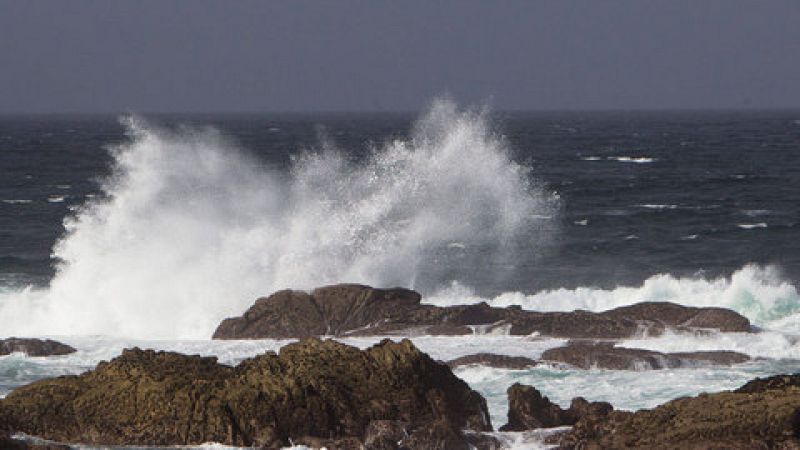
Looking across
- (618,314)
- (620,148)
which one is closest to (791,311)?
(618,314)

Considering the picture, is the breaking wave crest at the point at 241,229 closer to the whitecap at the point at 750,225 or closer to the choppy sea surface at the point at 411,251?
the choppy sea surface at the point at 411,251

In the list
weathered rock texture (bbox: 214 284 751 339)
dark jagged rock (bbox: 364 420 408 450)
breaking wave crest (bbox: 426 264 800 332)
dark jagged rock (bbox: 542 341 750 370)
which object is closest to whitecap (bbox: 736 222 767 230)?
breaking wave crest (bbox: 426 264 800 332)

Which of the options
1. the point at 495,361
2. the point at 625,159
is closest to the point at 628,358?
the point at 495,361

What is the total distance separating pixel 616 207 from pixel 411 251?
21.5 meters

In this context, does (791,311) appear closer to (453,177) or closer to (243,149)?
(453,177)

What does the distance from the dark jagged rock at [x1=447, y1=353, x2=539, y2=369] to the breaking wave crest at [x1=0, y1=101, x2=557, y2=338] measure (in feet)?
36.8

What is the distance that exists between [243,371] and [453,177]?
110ft

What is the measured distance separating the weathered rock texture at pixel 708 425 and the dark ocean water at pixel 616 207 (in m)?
27.0

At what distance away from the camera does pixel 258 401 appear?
890 inches

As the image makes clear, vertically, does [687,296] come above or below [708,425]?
above

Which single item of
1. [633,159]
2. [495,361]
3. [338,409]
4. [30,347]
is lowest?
[338,409]

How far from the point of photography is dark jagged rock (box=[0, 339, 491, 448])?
2252 cm

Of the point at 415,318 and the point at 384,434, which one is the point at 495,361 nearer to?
the point at 415,318

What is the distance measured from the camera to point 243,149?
12062 cm
